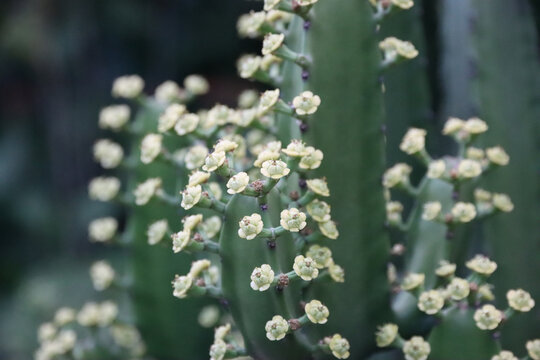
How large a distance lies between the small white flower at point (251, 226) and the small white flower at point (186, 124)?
0.18 meters

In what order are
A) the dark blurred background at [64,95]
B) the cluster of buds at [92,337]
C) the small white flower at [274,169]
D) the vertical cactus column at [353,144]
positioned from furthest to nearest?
the dark blurred background at [64,95], the cluster of buds at [92,337], the vertical cactus column at [353,144], the small white flower at [274,169]

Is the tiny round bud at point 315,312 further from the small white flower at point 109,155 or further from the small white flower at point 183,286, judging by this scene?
the small white flower at point 109,155

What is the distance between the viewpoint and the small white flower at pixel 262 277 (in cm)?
69

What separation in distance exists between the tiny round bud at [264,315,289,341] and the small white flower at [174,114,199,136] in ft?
0.82

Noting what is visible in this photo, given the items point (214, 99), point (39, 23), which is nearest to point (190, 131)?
point (214, 99)

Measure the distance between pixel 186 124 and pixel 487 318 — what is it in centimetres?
40

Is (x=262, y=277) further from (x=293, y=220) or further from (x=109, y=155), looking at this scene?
(x=109, y=155)

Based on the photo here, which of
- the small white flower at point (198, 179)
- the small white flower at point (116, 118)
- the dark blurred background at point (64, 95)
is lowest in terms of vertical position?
the small white flower at point (198, 179)

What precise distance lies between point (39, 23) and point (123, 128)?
1.70 meters

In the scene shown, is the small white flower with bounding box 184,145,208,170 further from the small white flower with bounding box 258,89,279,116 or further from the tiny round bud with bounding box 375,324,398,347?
the tiny round bud with bounding box 375,324,398,347

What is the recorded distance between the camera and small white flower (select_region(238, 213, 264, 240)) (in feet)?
2.22

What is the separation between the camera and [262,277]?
68cm

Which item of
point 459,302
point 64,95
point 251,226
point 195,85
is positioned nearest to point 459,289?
point 459,302

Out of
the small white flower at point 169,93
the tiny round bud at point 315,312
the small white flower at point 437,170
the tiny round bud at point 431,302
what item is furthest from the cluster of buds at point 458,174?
the small white flower at point 169,93
